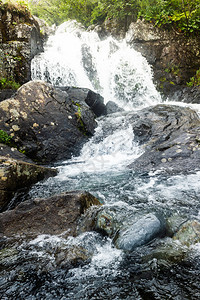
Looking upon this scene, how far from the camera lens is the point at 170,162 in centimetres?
507

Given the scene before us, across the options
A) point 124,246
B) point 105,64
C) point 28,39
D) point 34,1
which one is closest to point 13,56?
point 28,39

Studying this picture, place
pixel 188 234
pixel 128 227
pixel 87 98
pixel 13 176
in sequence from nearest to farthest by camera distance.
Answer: pixel 188 234 → pixel 128 227 → pixel 13 176 → pixel 87 98

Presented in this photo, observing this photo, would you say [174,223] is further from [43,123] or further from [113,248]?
[43,123]

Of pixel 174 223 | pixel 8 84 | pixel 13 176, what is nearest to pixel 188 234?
pixel 174 223

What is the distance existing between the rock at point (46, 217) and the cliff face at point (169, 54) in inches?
416

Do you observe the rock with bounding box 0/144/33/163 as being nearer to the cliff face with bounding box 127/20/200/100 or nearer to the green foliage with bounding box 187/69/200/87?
the cliff face with bounding box 127/20/200/100

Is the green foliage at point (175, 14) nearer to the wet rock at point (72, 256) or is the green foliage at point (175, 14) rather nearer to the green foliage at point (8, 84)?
the green foliage at point (8, 84)

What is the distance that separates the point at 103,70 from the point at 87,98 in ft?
17.4

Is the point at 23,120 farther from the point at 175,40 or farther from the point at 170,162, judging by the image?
the point at 175,40

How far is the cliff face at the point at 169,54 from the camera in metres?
11.6

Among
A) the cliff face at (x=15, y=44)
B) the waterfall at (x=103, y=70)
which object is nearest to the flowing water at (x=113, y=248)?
the waterfall at (x=103, y=70)

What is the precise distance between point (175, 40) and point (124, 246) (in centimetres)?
1317

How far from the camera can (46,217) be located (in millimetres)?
2896

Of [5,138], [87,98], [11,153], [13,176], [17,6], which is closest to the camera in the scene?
[13,176]
